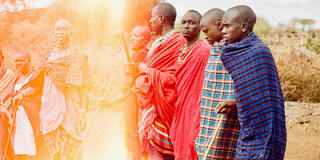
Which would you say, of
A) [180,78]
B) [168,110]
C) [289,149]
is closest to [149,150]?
[168,110]

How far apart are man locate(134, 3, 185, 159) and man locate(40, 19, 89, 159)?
114 centimetres

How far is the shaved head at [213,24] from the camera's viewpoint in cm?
400

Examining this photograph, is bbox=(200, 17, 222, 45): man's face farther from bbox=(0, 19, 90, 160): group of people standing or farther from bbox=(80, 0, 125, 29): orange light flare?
bbox=(80, 0, 125, 29): orange light flare

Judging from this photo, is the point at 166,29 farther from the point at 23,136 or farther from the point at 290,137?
the point at 290,137

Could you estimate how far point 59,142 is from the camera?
5.44m

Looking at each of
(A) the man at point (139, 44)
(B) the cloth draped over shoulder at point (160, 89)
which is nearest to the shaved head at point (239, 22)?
(B) the cloth draped over shoulder at point (160, 89)

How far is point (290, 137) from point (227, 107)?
20.4ft

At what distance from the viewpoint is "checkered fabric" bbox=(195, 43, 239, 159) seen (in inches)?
139

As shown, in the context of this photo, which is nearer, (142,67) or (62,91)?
(142,67)

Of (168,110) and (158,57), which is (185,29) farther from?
(168,110)

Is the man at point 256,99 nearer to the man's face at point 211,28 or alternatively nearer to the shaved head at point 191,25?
the man's face at point 211,28

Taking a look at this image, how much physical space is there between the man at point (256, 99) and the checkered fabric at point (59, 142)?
290cm
